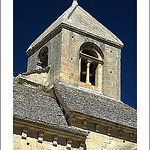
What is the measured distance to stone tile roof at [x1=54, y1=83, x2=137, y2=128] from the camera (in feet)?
39.0

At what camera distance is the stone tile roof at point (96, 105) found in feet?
39.0

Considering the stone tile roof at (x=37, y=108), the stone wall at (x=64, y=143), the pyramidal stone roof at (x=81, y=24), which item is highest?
the pyramidal stone roof at (x=81, y=24)

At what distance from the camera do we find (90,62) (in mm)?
16078

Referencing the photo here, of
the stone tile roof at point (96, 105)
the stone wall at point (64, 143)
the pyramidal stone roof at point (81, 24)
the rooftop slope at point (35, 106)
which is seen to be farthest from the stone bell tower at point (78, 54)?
the stone wall at point (64, 143)

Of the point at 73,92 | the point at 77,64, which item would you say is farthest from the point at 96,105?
the point at 77,64

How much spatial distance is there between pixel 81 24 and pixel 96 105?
16.1 feet

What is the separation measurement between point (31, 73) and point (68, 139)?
5207 mm

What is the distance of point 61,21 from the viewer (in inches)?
623

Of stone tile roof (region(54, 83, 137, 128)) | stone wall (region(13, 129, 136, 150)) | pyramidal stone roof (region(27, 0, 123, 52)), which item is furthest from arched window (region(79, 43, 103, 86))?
stone wall (region(13, 129, 136, 150))

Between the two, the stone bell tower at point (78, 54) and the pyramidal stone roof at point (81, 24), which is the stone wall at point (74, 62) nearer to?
the stone bell tower at point (78, 54)

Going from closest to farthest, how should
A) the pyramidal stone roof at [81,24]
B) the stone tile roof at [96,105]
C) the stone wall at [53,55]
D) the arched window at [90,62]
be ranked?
the stone tile roof at [96,105], the stone wall at [53,55], the arched window at [90,62], the pyramidal stone roof at [81,24]

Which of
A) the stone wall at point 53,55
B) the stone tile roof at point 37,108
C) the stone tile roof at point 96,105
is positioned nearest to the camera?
the stone tile roof at point 37,108

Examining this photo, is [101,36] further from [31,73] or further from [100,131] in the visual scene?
[100,131]

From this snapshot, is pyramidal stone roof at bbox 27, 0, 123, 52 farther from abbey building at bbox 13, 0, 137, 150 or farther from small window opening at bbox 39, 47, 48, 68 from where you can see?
small window opening at bbox 39, 47, 48, 68
